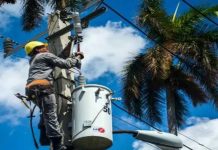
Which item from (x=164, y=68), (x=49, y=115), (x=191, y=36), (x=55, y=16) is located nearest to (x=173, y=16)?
(x=191, y=36)

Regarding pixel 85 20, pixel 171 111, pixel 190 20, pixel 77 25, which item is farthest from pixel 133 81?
pixel 77 25

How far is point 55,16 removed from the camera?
7.07 metres

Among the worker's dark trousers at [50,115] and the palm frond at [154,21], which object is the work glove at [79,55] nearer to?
the worker's dark trousers at [50,115]

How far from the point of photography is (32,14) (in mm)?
19828

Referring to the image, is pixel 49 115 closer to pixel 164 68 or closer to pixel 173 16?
pixel 164 68

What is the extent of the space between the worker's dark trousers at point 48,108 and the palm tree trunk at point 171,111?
41.7 ft

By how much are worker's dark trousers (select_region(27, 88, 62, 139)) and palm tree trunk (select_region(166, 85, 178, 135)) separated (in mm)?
12698

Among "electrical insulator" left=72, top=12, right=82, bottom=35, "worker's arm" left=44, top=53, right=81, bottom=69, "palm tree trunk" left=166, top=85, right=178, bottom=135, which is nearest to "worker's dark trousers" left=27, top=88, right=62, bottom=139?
"worker's arm" left=44, top=53, right=81, bottom=69

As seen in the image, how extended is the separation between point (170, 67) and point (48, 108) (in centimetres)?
1395

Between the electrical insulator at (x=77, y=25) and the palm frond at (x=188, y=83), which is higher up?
the palm frond at (x=188, y=83)

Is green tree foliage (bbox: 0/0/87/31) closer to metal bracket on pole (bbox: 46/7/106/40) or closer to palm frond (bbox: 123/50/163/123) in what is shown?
palm frond (bbox: 123/50/163/123)

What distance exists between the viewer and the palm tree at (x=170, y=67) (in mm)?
19234

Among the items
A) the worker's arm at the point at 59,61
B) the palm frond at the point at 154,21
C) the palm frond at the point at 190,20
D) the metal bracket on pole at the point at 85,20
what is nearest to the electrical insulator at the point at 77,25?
the metal bracket on pole at the point at 85,20

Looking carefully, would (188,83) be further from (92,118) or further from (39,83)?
(92,118)
